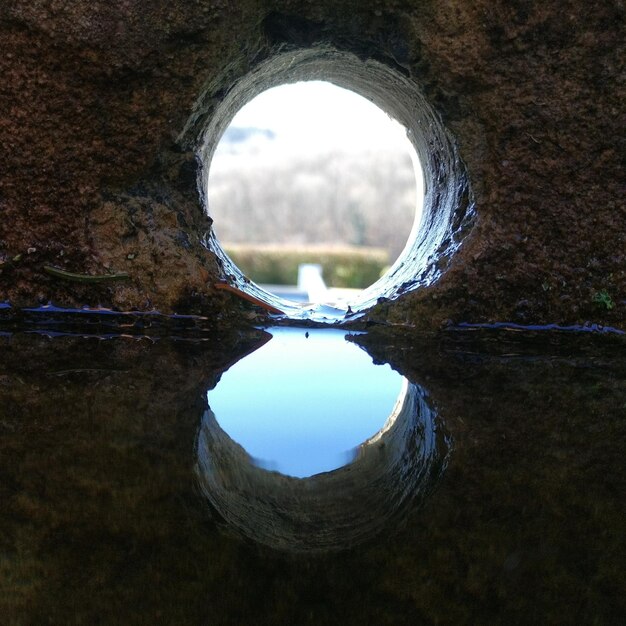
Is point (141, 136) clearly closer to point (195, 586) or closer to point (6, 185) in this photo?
point (6, 185)

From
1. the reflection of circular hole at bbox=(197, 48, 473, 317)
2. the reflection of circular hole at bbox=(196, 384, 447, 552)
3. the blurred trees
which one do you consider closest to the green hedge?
the reflection of circular hole at bbox=(197, 48, 473, 317)

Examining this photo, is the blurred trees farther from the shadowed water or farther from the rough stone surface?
the shadowed water

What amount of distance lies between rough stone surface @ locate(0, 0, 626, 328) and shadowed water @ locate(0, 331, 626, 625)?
0.66 meters

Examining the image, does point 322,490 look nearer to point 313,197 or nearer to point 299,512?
point 299,512

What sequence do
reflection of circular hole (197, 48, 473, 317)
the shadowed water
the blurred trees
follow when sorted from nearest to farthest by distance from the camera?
the shadowed water < reflection of circular hole (197, 48, 473, 317) < the blurred trees

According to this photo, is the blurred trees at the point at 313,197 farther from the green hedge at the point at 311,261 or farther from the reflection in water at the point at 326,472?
the reflection in water at the point at 326,472

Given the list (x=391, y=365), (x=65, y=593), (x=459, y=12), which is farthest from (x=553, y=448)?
(x=459, y=12)

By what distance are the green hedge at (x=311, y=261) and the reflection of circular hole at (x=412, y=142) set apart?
428 inches

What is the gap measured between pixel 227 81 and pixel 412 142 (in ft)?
3.98

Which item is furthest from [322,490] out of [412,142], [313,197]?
[313,197]

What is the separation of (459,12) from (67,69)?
1222 mm

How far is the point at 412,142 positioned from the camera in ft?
10.9

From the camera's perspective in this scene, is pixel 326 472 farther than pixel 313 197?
No

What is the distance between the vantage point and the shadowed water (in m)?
0.77
